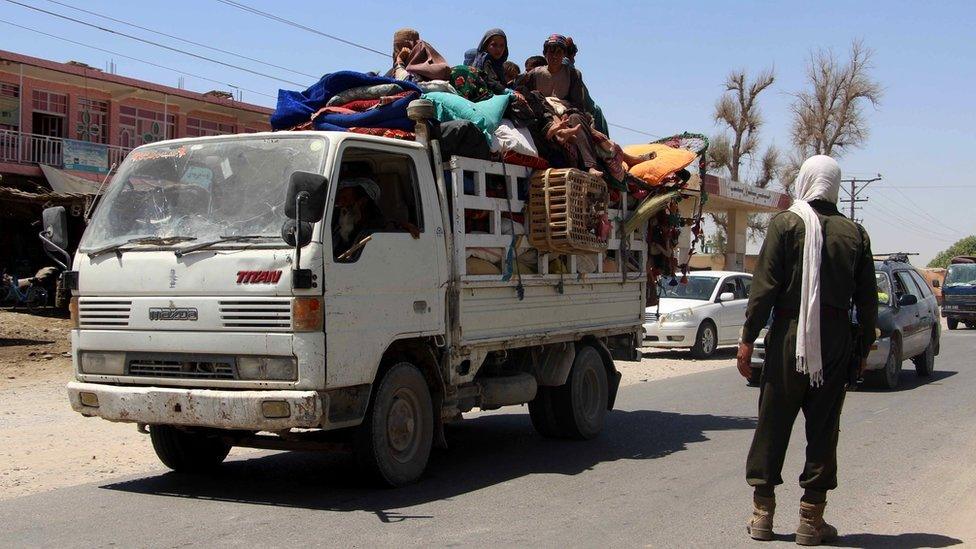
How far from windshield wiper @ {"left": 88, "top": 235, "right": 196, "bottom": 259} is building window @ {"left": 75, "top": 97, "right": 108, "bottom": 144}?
22.6m

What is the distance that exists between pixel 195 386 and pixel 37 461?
101 inches

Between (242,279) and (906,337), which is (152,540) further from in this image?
(906,337)

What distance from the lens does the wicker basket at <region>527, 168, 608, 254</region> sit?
8320mm

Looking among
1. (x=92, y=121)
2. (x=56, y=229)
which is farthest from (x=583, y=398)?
(x=92, y=121)

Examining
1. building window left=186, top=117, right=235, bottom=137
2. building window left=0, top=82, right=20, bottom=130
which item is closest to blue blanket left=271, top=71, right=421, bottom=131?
building window left=0, top=82, right=20, bottom=130

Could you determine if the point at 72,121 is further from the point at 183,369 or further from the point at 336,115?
the point at 183,369

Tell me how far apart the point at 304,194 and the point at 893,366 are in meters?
10.6

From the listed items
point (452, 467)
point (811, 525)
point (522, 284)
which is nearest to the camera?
point (811, 525)

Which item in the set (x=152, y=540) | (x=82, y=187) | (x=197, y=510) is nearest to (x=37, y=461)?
(x=197, y=510)

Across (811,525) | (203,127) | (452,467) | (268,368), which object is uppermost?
(203,127)

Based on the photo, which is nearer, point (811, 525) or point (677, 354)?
point (811, 525)

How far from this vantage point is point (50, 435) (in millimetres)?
9430

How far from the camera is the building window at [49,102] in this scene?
26.9 m

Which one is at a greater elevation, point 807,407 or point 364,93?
point 364,93
